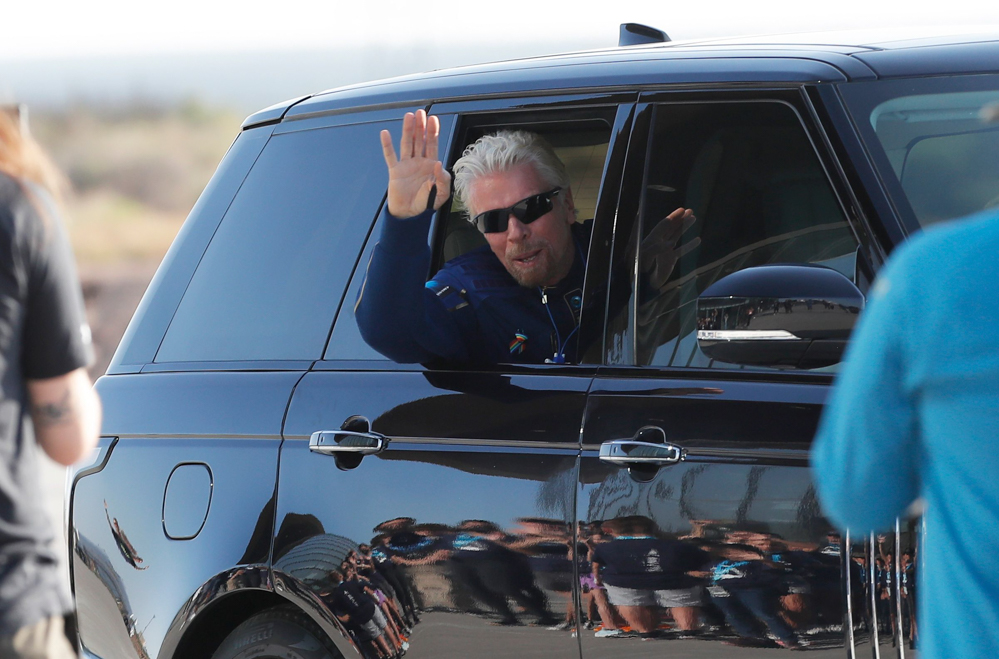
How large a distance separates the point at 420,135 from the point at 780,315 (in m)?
1.15

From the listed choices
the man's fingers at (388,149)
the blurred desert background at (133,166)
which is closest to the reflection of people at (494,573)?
the man's fingers at (388,149)

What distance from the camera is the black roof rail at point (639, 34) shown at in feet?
12.9

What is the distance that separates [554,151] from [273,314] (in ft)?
2.80

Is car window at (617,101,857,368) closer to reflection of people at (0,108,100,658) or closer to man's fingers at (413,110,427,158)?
man's fingers at (413,110,427,158)

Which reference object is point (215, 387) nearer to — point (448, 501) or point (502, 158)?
point (448, 501)

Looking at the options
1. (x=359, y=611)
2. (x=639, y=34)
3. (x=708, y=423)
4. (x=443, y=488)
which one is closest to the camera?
(x=708, y=423)

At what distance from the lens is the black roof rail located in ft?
12.9

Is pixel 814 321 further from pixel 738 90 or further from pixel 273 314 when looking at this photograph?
pixel 273 314

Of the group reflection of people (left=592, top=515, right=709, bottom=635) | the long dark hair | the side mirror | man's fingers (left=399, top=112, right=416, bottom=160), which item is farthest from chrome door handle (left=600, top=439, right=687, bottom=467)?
the long dark hair

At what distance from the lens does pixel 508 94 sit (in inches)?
125

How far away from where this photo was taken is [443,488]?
113 inches

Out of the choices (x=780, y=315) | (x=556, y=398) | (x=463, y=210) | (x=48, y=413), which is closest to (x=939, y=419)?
(x=780, y=315)

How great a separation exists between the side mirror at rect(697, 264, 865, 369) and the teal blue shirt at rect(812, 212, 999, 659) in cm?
74

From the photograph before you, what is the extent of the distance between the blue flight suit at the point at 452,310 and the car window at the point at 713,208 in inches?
9.0
